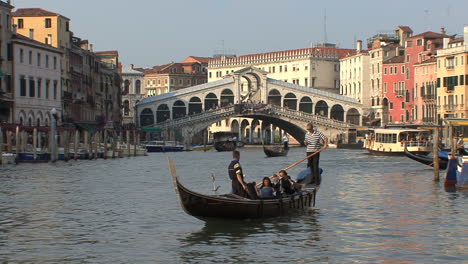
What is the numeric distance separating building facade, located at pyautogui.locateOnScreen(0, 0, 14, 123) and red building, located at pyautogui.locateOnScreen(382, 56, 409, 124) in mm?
33657

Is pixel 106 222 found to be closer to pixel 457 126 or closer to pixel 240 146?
pixel 457 126

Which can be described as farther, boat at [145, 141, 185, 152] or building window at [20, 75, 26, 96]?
boat at [145, 141, 185, 152]

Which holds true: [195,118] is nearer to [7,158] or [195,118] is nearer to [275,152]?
[275,152]

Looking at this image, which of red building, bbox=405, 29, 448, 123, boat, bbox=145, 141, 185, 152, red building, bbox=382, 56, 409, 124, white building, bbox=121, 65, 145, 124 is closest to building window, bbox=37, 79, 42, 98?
boat, bbox=145, 141, 185, 152

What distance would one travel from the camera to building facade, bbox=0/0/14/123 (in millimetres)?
40688

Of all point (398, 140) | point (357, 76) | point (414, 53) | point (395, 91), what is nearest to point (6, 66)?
point (398, 140)

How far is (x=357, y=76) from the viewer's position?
81.1 metres

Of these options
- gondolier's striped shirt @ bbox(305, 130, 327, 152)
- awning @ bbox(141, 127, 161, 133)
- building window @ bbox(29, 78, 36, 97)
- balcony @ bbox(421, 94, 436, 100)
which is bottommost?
gondolier's striped shirt @ bbox(305, 130, 327, 152)

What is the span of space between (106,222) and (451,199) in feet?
24.6

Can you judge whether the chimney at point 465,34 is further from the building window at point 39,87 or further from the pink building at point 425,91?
the building window at point 39,87

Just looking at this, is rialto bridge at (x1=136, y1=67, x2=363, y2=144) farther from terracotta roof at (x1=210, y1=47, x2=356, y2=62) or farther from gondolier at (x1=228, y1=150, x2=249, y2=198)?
gondolier at (x1=228, y1=150, x2=249, y2=198)

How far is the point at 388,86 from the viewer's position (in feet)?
238

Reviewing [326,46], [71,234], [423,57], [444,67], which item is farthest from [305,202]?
[326,46]

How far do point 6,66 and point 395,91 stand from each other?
36.0 meters
